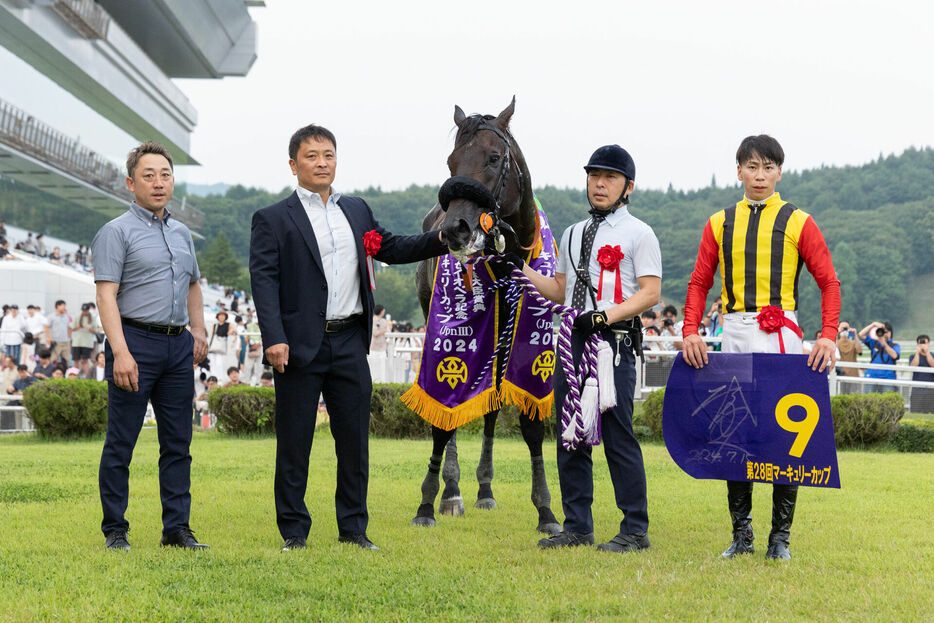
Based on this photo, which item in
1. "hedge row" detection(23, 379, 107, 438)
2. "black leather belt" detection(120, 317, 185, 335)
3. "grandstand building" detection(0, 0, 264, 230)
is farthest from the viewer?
"grandstand building" detection(0, 0, 264, 230)

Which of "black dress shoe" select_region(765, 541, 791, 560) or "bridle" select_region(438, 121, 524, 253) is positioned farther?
"bridle" select_region(438, 121, 524, 253)

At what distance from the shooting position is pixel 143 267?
16.5 feet

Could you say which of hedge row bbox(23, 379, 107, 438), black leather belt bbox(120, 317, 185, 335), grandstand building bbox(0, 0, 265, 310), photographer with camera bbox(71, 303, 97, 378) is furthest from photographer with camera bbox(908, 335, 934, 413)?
grandstand building bbox(0, 0, 265, 310)

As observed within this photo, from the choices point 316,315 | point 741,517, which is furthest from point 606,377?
point 316,315

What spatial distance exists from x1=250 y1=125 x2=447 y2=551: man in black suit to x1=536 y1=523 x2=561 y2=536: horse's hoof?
1.21m

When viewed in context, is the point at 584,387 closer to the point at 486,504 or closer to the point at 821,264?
the point at 821,264

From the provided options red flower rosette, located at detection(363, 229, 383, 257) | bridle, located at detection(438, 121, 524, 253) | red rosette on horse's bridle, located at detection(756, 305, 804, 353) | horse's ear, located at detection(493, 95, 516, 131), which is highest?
horse's ear, located at detection(493, 95, 516, 131)

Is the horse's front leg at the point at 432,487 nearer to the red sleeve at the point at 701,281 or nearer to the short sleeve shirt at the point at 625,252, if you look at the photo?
the short sleeve shirt at the point at 625,252

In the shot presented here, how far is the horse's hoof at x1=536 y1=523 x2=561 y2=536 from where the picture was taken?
5719mm

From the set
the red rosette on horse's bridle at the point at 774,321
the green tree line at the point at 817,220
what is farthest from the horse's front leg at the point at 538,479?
the green tree line at the point at 817,220

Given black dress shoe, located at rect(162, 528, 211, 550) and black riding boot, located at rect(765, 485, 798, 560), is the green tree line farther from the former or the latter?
black riding boot, located at rect(765, 485, 798, 560)

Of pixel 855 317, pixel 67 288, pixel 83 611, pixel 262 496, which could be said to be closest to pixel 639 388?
→ pixel 262 496

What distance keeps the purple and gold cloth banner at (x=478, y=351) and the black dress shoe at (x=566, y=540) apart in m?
1.02
